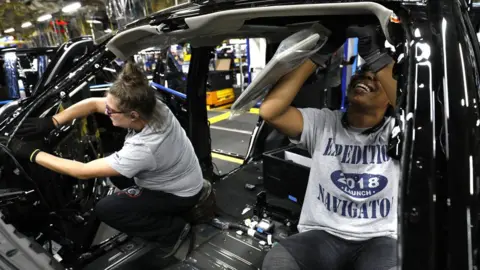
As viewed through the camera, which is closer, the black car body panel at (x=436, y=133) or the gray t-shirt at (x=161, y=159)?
the black car body panel at (x=436, y=133)

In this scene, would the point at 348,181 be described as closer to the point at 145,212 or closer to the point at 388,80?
the point at 388,80

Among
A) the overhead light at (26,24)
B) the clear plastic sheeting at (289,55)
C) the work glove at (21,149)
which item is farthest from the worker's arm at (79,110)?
the overhead light at (26,24)

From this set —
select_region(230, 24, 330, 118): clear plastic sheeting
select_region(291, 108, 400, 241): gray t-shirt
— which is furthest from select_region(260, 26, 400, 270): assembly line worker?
select_region(230, 24, 330, 118): clear plastic sheeting

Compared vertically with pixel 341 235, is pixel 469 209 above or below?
above

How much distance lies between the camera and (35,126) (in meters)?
2.04

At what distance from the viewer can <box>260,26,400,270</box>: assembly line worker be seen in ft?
4.97

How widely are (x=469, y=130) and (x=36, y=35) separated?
586 inches

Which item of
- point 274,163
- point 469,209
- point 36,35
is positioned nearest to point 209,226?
point 274,163

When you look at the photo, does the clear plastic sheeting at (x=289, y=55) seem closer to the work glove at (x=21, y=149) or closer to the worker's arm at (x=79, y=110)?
the work glove at (x=21, y=149)

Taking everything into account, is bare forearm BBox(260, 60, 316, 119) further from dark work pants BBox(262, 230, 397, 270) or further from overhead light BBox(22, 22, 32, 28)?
overhead light BBox(22, 22, 32, 28)

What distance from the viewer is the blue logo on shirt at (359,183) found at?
1568 mm

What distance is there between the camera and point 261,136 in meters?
4.03

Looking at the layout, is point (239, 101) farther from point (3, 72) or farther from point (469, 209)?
point (3, 72)

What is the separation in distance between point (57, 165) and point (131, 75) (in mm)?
681
